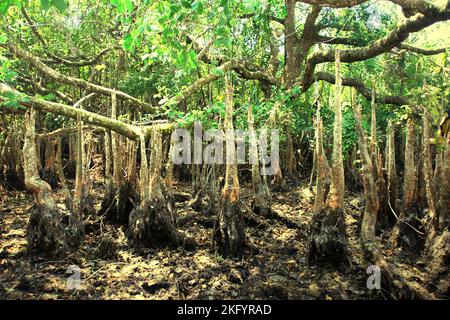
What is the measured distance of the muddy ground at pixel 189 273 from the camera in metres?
3.30

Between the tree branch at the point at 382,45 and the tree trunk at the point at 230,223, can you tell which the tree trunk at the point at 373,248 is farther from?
the tree branch at the point at 382,45

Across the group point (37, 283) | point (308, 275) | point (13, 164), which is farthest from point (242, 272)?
point (13, 164)

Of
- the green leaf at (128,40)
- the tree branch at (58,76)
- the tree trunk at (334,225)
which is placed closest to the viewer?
the green leaf at (128,40)

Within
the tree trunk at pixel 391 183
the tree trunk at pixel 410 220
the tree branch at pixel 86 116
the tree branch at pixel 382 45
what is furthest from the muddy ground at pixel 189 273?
the tree branch at pixel 382 45

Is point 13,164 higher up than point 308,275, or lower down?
higher up

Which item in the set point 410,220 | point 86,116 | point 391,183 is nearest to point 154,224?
point 86,116

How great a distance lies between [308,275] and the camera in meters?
3.65

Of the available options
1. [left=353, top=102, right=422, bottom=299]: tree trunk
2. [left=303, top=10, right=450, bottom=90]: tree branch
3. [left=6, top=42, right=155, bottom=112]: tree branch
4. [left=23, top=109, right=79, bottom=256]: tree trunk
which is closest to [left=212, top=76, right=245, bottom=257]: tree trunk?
[left=353, top=102, right=422, bottom=299]: tree trunk

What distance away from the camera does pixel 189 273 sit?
3.75m

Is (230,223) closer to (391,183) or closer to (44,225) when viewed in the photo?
(44,225)

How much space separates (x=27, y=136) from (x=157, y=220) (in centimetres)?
172

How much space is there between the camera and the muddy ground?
3299 mm
